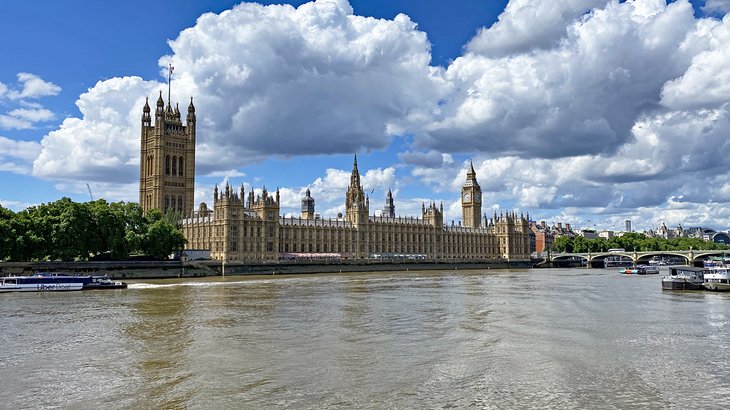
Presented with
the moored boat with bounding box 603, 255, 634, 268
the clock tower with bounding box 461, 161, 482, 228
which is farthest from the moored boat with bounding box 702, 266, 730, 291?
the clock tower with bounding box 461, 161, 482, 228

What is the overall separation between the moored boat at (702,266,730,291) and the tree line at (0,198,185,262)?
65041 mm

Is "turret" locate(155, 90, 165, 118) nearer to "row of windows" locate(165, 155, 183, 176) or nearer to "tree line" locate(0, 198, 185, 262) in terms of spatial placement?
"row of windows" locate(165, 155, 183, 176)

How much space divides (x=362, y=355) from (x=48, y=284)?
4351 cm

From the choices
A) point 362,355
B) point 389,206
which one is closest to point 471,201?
point 389,206

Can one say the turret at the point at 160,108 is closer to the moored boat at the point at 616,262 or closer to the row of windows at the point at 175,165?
the row of windows at the point at 175,165

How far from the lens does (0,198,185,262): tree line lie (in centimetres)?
7169

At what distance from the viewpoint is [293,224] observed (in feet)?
410

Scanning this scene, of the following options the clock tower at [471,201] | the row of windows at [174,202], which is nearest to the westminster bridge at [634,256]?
the clock tower at [471,201]

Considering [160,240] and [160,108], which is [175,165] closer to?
[160,108]

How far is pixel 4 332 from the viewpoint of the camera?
32.1m

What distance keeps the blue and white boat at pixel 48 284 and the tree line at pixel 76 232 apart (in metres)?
12.4

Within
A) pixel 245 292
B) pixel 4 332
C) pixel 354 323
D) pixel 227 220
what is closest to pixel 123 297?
pixel 245 292

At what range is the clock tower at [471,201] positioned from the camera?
621ft


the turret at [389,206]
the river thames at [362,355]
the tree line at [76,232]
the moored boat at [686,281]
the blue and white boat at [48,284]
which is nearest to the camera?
the river thames at [362,355]
